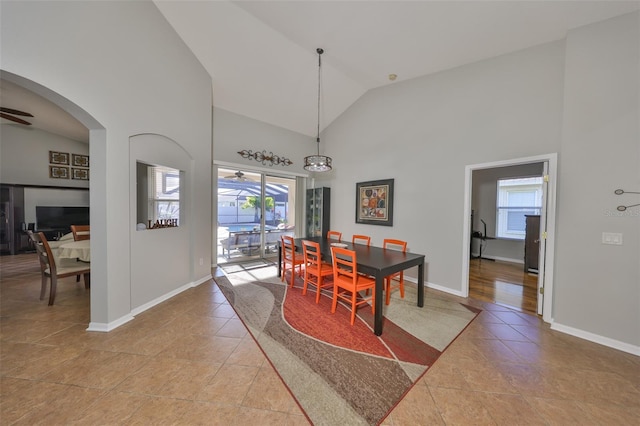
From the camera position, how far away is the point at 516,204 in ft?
18.5

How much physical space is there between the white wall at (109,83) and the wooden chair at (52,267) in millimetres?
959

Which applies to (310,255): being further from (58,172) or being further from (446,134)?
(58,172)

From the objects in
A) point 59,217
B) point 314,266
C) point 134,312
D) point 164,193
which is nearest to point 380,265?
point 314,266

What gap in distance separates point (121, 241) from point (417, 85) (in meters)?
5.06

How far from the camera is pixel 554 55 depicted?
8.77 ft

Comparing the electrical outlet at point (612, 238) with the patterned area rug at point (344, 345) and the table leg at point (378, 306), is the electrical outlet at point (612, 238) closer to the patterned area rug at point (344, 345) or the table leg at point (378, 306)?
the patterned area rug at point (344, 345)

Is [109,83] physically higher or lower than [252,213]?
higher

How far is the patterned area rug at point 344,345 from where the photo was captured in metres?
1.53

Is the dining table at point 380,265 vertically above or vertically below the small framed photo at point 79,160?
below

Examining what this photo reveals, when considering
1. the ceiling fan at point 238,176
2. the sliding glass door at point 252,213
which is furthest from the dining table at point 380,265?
the ceiling fan at point 238,176

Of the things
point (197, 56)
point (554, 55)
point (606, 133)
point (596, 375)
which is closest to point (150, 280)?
point (197, 56)

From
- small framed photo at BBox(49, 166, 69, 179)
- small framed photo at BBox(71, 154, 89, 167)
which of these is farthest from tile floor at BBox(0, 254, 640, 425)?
small framed photo at BBox(71, 154, 89, 167)

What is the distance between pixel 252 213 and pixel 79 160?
5.67 meters

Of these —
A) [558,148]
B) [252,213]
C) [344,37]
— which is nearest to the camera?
[558,148]
